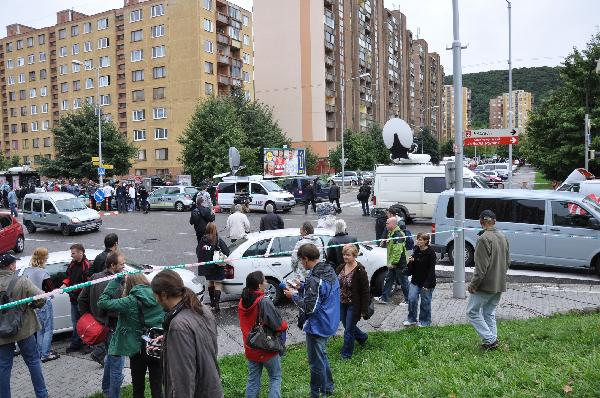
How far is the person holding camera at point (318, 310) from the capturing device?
17.4 ft

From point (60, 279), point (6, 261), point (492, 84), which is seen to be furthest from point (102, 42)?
point (492, 84)

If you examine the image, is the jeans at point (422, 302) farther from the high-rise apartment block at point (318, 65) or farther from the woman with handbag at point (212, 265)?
the high-rise apartment block at point (318, 65)

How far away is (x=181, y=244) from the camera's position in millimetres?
18078

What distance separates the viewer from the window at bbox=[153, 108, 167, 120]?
61.2m

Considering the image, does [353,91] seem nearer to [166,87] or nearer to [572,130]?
[166,87]

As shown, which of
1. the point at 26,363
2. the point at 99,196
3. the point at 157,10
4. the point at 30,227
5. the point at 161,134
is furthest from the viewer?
the point at 161,134

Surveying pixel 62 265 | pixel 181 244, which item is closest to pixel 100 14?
pixel 181 244

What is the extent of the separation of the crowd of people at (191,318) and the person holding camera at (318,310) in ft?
0.03

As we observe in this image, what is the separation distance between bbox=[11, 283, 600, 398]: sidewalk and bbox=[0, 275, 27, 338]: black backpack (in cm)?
135

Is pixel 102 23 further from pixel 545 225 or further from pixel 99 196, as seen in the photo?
pixel 545 225

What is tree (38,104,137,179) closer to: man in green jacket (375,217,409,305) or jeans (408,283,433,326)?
man in green jacket (375,217,409,305)

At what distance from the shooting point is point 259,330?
16.0 ft

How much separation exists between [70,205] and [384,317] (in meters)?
17.3

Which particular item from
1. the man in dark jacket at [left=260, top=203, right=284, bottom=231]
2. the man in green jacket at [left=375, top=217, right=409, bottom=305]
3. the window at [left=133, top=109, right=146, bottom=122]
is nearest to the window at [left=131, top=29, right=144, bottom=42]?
the window at [left=133, top=109, right=146, bottom=122]
